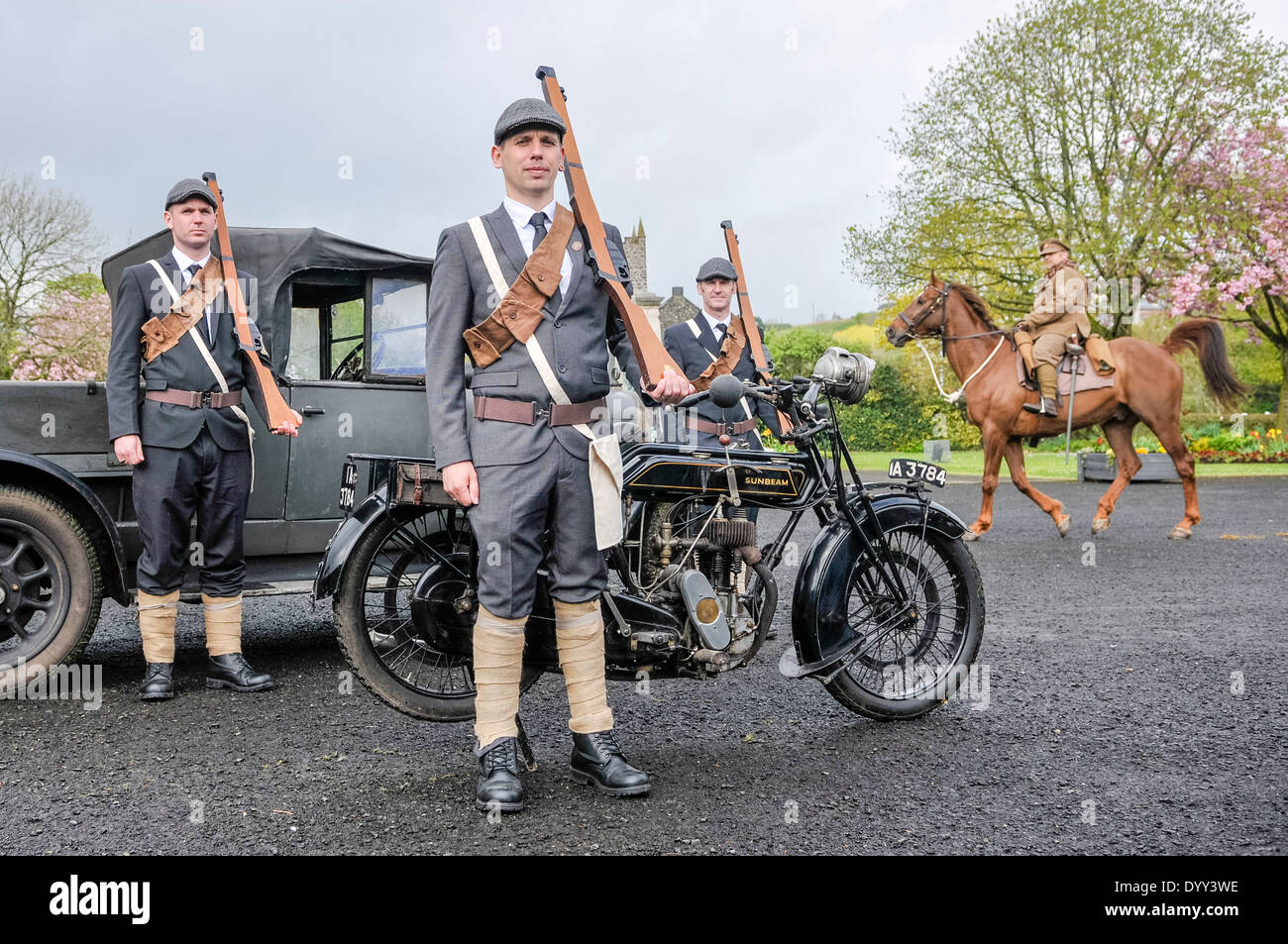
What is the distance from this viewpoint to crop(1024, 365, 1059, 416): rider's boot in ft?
34.8

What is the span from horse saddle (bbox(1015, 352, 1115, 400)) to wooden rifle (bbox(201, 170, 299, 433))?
8.18 m

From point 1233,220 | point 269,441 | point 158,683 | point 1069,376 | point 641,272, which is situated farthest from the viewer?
point 641,272

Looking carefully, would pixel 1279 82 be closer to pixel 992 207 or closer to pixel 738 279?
pixel 992 207

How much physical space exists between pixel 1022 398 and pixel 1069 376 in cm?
59

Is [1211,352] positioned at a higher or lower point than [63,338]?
lower


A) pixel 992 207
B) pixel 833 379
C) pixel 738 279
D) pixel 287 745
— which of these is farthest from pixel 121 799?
pixel 992 207

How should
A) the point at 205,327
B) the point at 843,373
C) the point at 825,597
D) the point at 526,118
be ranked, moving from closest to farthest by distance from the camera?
1. the point at 526,118
2. the point at 825,597
3. the point at 843,373
4. the point at 205,327

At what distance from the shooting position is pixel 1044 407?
10.6 m

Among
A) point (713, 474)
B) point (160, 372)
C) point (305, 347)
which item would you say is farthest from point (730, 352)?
point (160, 372)

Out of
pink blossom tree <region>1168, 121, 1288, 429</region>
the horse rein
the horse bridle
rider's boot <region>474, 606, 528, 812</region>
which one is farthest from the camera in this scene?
pink blossom tree <region>1168, 121, 1288, 429</region>

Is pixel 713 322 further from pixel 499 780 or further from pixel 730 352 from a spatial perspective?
pixel 499 780

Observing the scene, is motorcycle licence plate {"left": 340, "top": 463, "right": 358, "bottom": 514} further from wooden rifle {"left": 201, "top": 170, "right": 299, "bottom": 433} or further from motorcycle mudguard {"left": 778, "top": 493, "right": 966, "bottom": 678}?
motorcycle mudguard {"left": 778, "top": 493, "right": 966, "bottom": 678}

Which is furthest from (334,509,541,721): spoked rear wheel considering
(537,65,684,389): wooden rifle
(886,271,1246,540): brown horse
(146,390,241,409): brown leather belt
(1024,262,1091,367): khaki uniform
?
(1024,262,1091,367): khaki uniform
